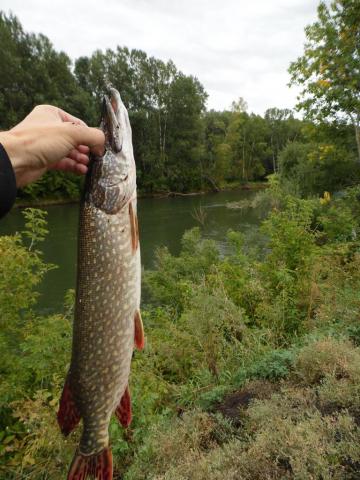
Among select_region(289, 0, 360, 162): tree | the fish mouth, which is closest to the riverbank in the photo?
select_region(289, 0, 360, 162): tree

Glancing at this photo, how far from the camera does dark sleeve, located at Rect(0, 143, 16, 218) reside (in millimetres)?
1488

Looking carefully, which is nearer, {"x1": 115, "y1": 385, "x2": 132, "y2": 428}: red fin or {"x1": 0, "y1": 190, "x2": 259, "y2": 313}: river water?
{"x1": 115, "y1": 385, "x2": 132, "y2": 428}: red fin

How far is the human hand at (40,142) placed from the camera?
1.75 meters

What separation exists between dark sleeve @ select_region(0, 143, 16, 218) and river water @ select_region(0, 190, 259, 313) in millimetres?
7689

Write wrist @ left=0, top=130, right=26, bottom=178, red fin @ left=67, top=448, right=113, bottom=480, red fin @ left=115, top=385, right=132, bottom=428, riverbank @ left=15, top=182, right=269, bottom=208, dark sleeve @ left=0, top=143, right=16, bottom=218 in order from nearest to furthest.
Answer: dark sleeve @ left=0, top=143, right=16, bottom=218, wrist @ left=0, top=130, right=26, bottom=178, red fin @ left=67, top=448, right=113, bottom=480, red fin @ left=115, top=385, right=132, bottom=428, riverbank @ left=15, top=182, right=269, bottom=208

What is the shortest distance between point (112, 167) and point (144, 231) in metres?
16.5

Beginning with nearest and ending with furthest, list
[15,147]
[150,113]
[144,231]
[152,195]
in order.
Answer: [15,147] → [144,231] → [152,195] → [150,113]

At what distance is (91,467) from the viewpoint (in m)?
1.86

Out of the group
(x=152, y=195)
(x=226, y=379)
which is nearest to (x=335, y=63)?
(x=226, y=379)

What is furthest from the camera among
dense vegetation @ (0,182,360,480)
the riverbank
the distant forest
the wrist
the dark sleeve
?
the distant forest

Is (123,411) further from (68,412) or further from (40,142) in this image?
(40,142)

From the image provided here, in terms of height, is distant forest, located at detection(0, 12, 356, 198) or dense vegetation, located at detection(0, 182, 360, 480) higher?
distant forest, located at detection(0, 12, 356, 198)

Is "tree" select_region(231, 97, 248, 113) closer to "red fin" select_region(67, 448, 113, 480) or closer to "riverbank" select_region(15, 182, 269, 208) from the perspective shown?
"riverbank" select_region(15, 182, 269, 208)

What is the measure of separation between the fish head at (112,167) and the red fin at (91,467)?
4.37 feet
